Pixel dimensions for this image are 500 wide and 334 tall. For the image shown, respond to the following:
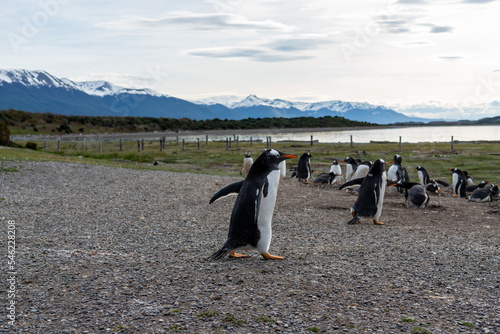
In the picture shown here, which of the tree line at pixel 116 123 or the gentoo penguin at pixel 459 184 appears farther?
the tree line at pixel 116 123

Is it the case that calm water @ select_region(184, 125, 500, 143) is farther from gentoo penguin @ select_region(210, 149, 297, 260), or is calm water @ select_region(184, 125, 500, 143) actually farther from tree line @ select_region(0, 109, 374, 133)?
gentoo penguin @ select_region(210, 149, 297, 260)

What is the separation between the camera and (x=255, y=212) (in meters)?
6.46

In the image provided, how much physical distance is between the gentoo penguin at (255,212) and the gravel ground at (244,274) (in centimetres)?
27

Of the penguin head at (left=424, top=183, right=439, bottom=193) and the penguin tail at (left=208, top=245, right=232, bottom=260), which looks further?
the penguin head at (left=424, top=183, right=439, bottom=193)

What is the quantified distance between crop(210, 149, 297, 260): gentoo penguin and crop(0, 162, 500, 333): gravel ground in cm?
27

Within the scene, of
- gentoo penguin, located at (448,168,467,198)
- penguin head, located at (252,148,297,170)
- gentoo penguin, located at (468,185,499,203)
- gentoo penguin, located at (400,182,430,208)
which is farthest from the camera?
gentoo penguin, located at (448,168,467,198)

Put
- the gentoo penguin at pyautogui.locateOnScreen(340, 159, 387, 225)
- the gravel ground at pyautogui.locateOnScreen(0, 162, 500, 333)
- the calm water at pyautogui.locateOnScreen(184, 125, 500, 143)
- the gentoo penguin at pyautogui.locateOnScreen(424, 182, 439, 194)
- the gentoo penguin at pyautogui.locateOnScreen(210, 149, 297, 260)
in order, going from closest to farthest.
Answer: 1. the gravel ground at pyautogui.locateOnScreen(0, 162, 500, 333)
2. the gentoo penguin at pyautogui.locateOnScreen(210, 149, 297, 260)
3. the gentoo penguin at pyautogui.locateOnScreen(340, 159, 387, 225)
4. the gentoo penguin at pyautogui.locateOnScreen(424, 182, 439, 194)
5. the calm water at pyautogui.locateOnScreen(184, 125, 500, 143)

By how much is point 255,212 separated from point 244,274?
34.7 inches

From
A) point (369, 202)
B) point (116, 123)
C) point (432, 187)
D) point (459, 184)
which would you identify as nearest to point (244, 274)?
point (369, 202)

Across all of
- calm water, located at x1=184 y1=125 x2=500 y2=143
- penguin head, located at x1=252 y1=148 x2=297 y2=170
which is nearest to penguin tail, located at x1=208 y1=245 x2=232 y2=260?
penguin head, located at x1=252 y1=148 x2=297 y2=170

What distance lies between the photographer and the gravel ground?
4.59 m

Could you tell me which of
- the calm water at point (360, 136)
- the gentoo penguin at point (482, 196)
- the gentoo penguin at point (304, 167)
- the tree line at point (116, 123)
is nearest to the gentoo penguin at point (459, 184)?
the gentoo penguin at point (482, 196)

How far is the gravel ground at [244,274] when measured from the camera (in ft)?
15.1

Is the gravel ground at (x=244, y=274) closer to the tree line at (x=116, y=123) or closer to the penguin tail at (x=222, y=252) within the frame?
the penguin tail at (x=222, y=252)
